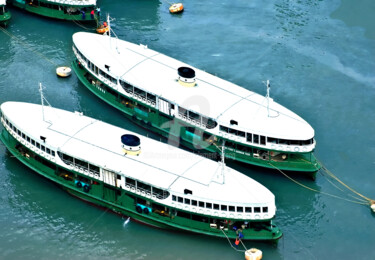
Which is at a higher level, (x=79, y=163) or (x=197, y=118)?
(x=197, y=118)

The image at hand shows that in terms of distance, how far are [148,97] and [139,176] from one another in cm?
1764

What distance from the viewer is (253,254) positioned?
293ft

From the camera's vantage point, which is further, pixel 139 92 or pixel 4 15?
pixel 4 15

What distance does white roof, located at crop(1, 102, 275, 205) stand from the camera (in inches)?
3583

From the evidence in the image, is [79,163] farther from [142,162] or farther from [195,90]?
[195,90]

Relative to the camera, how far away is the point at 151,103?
107125 mm

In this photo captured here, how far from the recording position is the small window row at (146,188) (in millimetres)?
92000

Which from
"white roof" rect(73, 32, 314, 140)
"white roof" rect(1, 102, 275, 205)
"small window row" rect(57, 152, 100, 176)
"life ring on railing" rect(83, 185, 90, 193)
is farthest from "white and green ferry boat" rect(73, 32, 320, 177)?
"life ring on railing" rect(83, 185, 90, 193)

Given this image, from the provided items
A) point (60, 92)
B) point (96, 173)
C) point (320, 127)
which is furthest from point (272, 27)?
point (96, 173)

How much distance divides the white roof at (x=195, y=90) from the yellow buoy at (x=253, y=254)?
16027 mm

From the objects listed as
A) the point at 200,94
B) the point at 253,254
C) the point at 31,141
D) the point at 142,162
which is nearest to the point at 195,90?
the point at 200,94

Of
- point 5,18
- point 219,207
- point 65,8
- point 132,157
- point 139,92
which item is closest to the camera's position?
point 219,207

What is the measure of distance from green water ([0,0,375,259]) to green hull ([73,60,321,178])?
1.54m

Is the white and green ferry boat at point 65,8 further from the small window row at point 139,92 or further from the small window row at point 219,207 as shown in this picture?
the small window row at point 219,207
